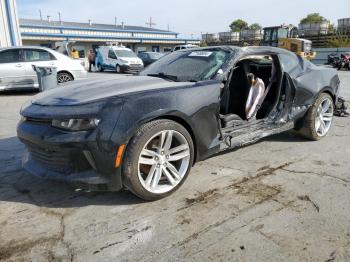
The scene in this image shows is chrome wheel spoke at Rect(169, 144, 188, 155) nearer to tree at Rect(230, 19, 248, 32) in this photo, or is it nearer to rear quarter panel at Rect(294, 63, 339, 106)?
rear quarter panel at Rect(294, 63, 339, 106)

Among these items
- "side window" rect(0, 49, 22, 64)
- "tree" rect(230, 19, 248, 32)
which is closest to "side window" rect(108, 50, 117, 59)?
"side window" rect(0, 49, 22, 64)

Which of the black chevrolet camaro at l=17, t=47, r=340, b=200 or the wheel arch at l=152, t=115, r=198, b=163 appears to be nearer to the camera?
the black chevrolet camaro at l=17, t=47, r=340, b=200

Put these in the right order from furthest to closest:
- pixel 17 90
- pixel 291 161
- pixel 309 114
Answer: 1. pixel 17 90
2. pixel 309 114
3. pixel 291 161

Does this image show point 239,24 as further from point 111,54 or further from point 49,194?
point 49,194

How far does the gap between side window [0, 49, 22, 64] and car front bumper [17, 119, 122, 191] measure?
8138 mm

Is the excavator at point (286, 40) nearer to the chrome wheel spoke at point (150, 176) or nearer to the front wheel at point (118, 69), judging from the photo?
the front wheel at point (118, 69)

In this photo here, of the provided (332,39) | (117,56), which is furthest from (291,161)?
(332,39)

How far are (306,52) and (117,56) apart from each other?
15218mm

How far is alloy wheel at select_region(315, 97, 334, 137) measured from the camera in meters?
4.86

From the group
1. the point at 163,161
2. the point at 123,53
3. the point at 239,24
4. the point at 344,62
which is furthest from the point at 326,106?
the point at 239,24

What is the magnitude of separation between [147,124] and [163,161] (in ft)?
1.38

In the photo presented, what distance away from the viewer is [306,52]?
26312mm

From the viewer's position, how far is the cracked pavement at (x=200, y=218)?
2303 mm

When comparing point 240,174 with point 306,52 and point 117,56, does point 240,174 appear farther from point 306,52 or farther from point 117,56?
point 306,52
